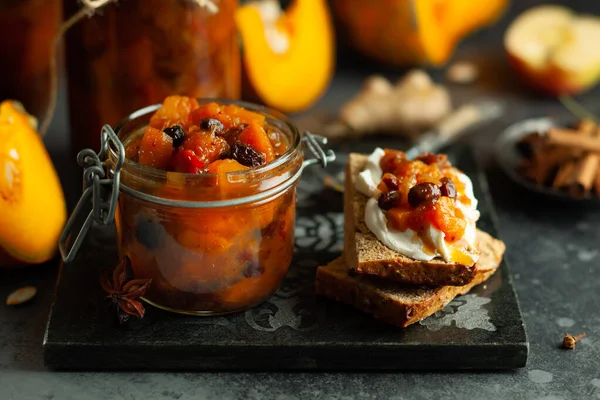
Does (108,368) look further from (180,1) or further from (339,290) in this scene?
(180,1)

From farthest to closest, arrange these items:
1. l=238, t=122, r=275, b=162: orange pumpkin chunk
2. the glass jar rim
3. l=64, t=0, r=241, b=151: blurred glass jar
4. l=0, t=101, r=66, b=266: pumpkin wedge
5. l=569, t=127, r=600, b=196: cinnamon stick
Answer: l=569, t=127, r=600, b=196: cinnamon stick
l=64, t=0, r=241, b=151: blurred glass jar
l=0, t=101, r=66, b=266: pumpkin wedge
l=238, t=122, r=275, b=162: orange pumpkin chunk
the glass jar rim

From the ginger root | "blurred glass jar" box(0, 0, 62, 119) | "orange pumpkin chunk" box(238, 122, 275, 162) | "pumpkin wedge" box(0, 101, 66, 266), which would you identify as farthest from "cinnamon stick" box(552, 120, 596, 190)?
"blurred glass jar" box(0, 0, 62, 119)

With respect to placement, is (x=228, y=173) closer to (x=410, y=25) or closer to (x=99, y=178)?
(x=99, y=178)

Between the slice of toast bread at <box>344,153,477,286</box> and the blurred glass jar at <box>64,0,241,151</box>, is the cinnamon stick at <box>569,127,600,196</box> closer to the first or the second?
the slice of toast bread at <box>344,153,477,286</box>

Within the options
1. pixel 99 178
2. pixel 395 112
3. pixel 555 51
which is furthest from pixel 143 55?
pixel 555 51

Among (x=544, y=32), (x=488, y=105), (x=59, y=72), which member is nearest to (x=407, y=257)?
(x=488, y=105)

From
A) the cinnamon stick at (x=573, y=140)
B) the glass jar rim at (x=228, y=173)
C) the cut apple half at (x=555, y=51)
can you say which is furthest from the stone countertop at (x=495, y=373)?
the cut apple half at (x=555, y=51)
